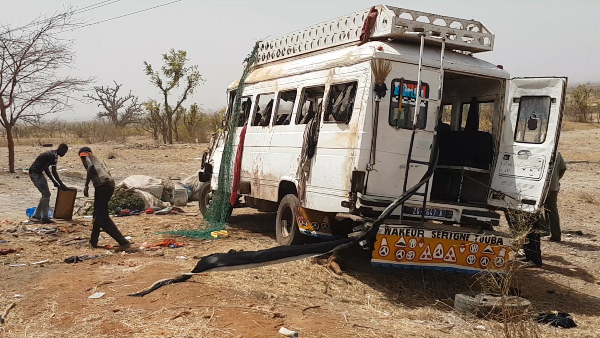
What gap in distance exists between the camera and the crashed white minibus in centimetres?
694

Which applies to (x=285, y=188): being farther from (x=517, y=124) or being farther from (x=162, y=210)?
(x=162, y=210)

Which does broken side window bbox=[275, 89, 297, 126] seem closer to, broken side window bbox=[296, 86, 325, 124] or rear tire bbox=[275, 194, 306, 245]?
broken side window bbox=[296, 86, 325, 124]

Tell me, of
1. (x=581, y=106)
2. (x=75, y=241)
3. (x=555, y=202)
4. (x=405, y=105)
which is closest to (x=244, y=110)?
(x=75, y=241)

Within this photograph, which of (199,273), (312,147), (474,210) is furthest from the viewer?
(312,147)

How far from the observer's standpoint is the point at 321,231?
8.13m

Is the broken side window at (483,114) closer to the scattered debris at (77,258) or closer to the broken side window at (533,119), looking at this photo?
the broken side window at (533,119)

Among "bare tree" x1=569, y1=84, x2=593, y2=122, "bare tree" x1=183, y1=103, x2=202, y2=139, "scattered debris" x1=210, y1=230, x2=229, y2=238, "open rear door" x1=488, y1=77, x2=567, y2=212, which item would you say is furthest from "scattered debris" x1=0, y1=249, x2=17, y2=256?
"bare tree" x1=569, y1=84, x2=593, y2=122

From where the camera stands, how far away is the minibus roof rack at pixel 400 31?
286 inches

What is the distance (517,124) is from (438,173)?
1.27 meters

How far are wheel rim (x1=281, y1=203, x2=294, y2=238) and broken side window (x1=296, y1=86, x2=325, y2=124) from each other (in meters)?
1.31

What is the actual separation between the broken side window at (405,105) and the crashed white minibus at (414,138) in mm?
12

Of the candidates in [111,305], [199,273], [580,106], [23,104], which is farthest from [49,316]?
[580,106]

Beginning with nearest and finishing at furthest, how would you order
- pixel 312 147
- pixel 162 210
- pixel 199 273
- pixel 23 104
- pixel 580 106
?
pixel 199 273
pixel 312 147
pixel 162 210
pixel 23 104
pixel 580 106

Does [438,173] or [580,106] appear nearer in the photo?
[438,173]
